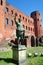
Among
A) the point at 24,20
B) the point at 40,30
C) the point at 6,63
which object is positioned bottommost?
the point at 6,63

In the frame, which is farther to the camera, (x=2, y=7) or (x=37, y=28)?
(x=37, y=28)

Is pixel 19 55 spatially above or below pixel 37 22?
below

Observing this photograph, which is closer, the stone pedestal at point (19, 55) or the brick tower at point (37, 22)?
the stone pedestal at point (19, 55)

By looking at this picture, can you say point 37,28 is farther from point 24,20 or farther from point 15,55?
point 15,55

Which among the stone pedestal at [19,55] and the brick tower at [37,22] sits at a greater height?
the brick tower at [37,22]

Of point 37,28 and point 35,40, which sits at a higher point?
point 37,28

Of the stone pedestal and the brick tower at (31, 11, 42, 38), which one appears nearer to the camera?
the stone pedestal

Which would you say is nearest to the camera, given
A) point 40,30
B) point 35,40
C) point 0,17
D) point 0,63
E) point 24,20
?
point 0,63

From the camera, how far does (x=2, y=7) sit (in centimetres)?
1991

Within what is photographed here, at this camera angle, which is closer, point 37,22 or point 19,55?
point 19,55

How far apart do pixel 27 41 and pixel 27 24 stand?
17.1m

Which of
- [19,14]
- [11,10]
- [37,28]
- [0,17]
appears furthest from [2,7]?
[37,28]

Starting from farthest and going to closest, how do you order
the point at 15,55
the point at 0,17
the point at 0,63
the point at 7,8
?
the point at 7,8, the point at 0,17, the point at 15,55, the point at 0,63

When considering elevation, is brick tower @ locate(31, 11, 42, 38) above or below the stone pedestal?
above
